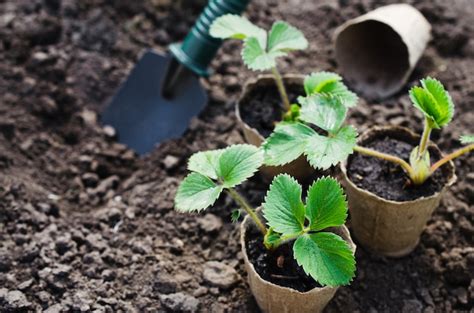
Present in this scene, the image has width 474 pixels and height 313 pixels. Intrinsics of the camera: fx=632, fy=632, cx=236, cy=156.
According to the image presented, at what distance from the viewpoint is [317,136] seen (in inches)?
58.6

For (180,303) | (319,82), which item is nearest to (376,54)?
(319,82)

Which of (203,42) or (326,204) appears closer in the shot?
(326,204)

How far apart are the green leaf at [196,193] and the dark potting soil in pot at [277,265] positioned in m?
0.20

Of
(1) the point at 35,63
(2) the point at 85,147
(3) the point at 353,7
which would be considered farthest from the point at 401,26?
(1) the point at 35,63

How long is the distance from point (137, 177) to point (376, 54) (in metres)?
0.94

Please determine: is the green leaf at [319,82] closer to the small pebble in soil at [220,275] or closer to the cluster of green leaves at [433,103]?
the cluster of green leaves at [433,103]

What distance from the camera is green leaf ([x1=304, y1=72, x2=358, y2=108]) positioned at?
5.23ft

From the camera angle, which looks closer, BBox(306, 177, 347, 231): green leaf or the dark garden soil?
BBox(306, 177, 347, 231): green leaf

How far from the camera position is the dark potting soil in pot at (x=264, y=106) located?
1.86 metres

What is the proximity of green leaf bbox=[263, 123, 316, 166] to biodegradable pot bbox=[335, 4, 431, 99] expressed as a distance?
27.9 inches

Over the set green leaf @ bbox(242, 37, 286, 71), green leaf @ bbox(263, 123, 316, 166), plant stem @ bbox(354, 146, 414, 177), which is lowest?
plant stem @ bbox(354, 146, 414, 177)

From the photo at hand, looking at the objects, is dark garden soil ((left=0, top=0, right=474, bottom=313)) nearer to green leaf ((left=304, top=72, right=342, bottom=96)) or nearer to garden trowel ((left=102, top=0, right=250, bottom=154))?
garden trowel ((left=102, top=0, right=250, bottom=154))

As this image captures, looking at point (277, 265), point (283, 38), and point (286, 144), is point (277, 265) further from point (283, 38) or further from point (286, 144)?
point (283, 38)

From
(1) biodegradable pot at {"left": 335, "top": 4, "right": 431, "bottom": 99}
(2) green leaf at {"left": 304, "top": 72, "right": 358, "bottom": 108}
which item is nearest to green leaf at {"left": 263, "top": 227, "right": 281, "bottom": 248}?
(2) green leaf at {"left": 304, "top": 72, "right": 358, "bottom": 108}
